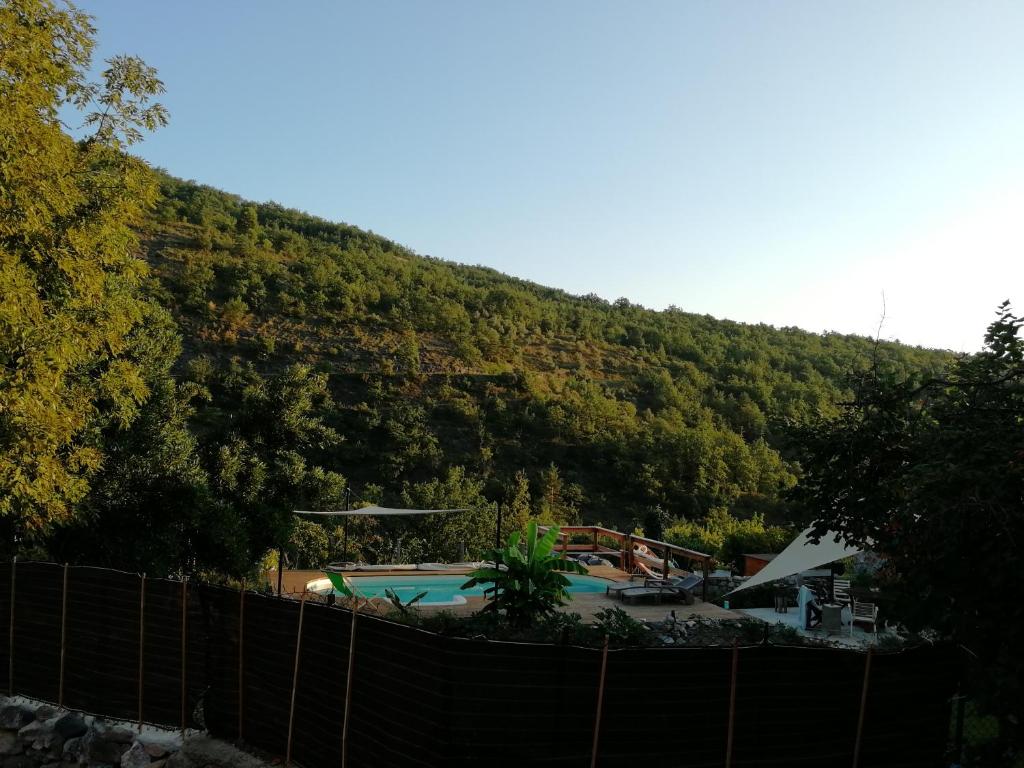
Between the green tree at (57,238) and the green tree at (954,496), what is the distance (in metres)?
7.70

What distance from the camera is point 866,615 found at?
10969mm

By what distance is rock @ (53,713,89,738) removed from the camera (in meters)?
6.56

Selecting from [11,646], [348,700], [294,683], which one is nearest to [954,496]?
[348,700]

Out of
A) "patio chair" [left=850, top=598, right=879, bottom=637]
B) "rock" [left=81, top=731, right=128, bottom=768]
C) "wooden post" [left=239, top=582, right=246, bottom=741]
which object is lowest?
"rock" [left=81, top=731, right=128, bottom=768]

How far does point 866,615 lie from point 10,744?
433 inches

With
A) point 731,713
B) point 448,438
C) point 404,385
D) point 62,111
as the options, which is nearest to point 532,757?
point 731,713

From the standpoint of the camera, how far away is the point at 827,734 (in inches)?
184

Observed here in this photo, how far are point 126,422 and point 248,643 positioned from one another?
5265 mm

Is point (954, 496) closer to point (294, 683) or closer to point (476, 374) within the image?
point (294, 683)

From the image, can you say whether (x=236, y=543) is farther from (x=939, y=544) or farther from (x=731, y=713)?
(x=939, y=544)

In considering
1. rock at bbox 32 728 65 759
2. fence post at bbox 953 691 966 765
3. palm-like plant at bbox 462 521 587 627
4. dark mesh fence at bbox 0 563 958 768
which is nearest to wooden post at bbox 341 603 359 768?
dark mesh fence at bbox 0 563 958 768

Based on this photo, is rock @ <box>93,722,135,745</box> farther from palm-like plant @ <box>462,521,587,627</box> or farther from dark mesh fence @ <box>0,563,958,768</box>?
palm-like plant @ <box>462,521,587,627</box>

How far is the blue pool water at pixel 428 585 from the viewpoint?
13.7 meters

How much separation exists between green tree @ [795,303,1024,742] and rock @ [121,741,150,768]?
19.8 feet
